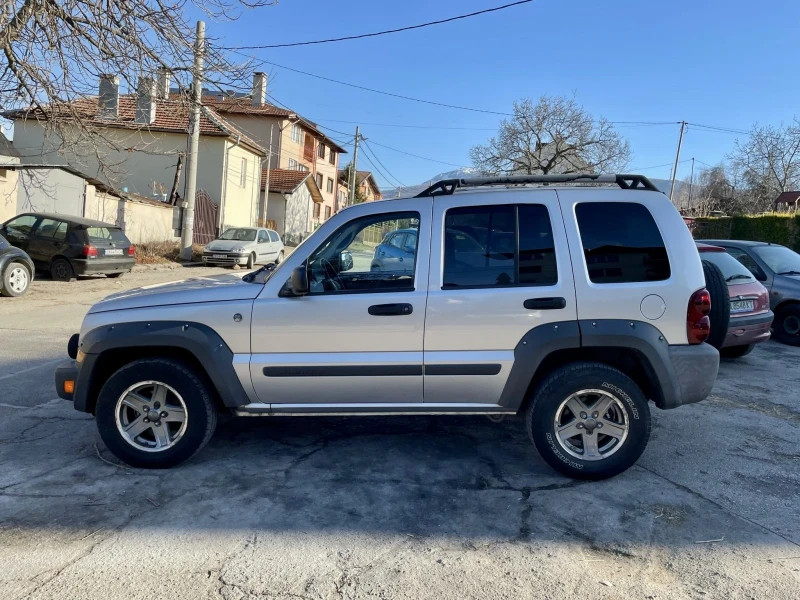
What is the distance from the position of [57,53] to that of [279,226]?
31.0 metres

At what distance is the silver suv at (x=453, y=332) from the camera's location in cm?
379

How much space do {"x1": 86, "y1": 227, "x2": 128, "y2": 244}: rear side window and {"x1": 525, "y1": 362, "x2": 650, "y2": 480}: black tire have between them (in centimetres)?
1387

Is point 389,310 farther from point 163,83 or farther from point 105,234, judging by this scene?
point 105,234

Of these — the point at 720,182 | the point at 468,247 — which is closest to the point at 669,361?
the point at 468,247

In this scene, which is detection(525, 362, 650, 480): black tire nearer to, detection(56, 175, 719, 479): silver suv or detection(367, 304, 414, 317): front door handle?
detection(56, 175, 719, 479): silver suv

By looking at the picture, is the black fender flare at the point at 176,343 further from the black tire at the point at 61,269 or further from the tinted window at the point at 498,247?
the black tire at the point at 61,269

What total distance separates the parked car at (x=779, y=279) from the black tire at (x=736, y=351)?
1.53m

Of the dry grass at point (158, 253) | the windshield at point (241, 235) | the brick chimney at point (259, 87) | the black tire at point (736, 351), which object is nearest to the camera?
the black tire at point (736, 351)

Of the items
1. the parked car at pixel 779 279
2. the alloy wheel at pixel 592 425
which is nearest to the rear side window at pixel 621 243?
the alloy wheel at pixel 592 425

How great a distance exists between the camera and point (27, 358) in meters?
6.99

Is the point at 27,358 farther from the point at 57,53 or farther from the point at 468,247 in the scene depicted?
the point at 468,247

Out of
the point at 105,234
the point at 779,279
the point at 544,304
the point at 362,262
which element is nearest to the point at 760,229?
the point at 779,279

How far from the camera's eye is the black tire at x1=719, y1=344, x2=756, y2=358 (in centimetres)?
769

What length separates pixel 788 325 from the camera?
29.6ft
